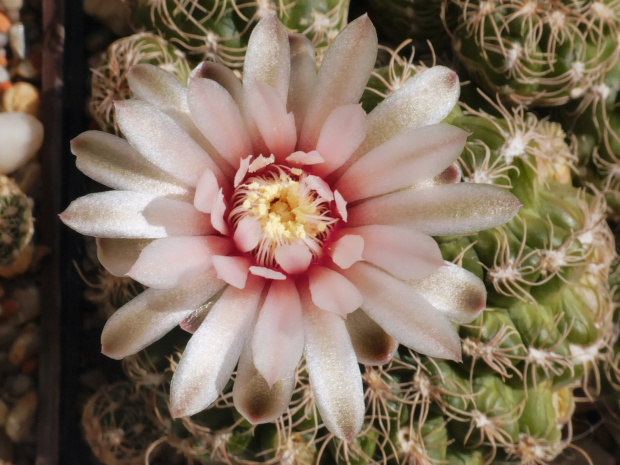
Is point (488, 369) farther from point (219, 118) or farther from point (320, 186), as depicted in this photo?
point (219, 118)

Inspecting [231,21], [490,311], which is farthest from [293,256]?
[231,21]

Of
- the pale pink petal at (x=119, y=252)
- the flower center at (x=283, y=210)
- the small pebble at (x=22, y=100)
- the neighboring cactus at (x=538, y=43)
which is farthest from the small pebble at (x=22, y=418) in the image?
the neighboring cactus at (x=538, y=43)

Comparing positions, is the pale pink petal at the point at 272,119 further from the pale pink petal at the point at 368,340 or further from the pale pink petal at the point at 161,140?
the pale pink petal at the point at 368,340

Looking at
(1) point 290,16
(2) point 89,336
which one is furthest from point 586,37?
(2) point 89,336

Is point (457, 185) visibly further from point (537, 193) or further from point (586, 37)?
point (586, 37)

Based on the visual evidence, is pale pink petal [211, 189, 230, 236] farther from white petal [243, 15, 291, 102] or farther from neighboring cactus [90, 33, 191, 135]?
neighboring cactus [90, 33, 191, 135]

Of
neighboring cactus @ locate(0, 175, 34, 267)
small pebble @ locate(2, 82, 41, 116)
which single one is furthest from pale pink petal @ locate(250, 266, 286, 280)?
small pebble @ locate(2, 82, 41, 116)

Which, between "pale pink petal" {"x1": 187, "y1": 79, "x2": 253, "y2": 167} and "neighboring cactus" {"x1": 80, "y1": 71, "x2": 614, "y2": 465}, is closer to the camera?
Result: "pale pink petal" {"x1": 187, "y1": 79, "x2": 253, "y2": 167}
